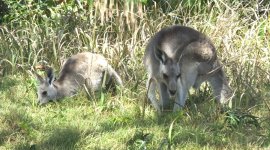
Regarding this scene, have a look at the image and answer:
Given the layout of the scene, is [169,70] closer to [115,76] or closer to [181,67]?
[181,67]

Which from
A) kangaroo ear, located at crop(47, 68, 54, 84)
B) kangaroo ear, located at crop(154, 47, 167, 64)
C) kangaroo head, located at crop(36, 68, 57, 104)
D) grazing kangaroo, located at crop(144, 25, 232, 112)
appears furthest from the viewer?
kangaroo ear, located at crop(47, 68, 54, 84)

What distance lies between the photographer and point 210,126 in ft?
19.4

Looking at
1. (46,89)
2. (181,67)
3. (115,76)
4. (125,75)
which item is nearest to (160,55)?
(181,67)

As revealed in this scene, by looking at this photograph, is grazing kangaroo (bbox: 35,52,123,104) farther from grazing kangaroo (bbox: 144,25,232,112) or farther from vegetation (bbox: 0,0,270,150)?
grazing kangaroo (bbox: 144,25,232,112)

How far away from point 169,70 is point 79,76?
178cm

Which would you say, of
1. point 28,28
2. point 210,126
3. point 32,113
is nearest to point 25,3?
point 28,28

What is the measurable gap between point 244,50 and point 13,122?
10.7 ft

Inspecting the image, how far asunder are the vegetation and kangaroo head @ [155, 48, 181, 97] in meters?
0.30

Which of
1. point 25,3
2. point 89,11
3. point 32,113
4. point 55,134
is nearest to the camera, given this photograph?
point 55,134

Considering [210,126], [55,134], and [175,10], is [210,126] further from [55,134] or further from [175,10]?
[175,10]

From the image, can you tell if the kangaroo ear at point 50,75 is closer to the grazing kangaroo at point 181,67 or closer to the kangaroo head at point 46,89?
the kangaroo head at point 46,89

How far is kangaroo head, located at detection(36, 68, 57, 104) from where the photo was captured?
6.94 meters

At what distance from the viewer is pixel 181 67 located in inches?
253

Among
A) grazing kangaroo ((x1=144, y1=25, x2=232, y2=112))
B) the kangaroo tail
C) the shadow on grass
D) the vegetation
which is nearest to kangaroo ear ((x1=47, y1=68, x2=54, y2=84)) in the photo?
the vegetation
